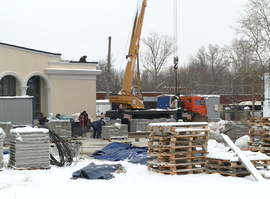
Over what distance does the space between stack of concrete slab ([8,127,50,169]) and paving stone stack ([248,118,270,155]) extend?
783 centimetres

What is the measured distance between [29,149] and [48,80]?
18.3 m

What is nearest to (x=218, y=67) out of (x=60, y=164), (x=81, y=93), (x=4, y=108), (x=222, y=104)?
(x=222, y=104)

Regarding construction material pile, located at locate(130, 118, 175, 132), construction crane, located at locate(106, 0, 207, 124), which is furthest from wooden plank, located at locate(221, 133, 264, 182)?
construction crane, located at locate(106, 0, 207, 124)

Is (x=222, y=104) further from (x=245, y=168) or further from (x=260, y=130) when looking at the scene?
(x=245, y=168)

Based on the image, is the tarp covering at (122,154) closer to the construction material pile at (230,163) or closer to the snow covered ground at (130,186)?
the snow covered ground at (130,186)

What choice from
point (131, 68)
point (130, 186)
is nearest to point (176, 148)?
point (130, 186)

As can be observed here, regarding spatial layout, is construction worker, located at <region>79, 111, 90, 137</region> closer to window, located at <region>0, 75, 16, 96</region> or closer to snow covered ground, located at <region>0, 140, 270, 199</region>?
window, located at <region>0, 75, 16, 96</region>

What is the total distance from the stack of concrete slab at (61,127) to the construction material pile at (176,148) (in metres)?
10.6

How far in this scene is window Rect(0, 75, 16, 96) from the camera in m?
29.3

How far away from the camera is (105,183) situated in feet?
33.8

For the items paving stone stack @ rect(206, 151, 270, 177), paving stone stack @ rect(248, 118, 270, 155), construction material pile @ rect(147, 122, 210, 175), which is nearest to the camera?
paving stone stack @ rect(206, 151, 270, 177)

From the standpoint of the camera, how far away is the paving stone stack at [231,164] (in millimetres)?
11180

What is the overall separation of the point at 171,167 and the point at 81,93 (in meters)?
20.2

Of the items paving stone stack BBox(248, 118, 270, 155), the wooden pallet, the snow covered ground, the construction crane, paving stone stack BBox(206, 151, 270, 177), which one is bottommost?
the snow covered ground
